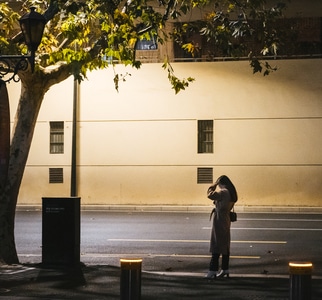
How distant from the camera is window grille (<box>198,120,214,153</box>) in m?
30.1

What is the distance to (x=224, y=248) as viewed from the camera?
1352 centimetres

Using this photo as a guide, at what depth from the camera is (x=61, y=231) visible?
1461cm

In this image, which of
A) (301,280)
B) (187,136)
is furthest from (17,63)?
(187,136)

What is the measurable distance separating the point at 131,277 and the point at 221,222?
468 centimetres

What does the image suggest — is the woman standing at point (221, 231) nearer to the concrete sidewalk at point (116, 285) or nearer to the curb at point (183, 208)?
the concrete sidewalk at point (116, 285)

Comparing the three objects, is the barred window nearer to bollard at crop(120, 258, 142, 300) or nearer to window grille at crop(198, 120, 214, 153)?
window grille at crop(198, 120, 214, 153)

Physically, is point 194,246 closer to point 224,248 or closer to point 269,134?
point 224,248

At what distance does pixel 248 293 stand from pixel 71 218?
3.82 m

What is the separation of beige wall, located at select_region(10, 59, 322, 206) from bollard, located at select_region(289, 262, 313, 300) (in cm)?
2094

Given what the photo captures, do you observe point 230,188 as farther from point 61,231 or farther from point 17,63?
point 17,63

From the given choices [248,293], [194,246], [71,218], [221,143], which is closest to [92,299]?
[248,293]

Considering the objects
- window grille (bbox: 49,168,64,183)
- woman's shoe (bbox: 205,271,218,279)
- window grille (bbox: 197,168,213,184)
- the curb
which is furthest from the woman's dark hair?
window grille (bbox: 49,168,64,183)

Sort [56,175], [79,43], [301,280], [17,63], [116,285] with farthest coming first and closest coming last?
[56,175], [79,43], [17,63], [116,285], [301,280]

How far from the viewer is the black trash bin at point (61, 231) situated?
573 inches
